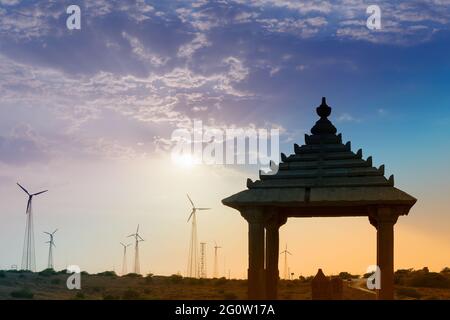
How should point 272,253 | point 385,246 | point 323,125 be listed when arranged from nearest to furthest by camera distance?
point 385,246 → point 323,125 → point 272,253

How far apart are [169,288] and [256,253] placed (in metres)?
46.8

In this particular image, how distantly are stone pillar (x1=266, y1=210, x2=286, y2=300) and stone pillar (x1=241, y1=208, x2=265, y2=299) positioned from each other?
3.52 metres

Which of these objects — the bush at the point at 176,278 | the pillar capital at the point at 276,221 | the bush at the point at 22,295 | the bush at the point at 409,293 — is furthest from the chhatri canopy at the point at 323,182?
the bush at the point at 176,278

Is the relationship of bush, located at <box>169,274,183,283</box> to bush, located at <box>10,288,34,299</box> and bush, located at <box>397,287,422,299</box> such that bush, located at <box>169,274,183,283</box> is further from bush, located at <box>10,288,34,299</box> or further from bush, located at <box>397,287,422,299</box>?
bush, located at <box>397,287,422,299</box>

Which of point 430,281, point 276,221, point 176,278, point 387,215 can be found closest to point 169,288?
point 176,278

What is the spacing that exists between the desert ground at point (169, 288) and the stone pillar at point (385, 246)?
2525cm

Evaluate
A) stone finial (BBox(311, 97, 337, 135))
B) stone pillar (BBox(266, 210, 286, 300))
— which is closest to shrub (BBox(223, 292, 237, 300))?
stone pillar (BBox(266, 210, 286, 300))

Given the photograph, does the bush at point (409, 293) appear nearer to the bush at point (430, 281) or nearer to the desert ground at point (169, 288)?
the desert ground at point (169, 288)

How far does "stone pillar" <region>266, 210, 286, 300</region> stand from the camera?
32.0 meters

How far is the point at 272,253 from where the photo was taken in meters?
32.7

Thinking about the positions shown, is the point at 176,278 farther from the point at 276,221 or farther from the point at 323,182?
the point at 323,182

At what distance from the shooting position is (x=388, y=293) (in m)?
27.5
